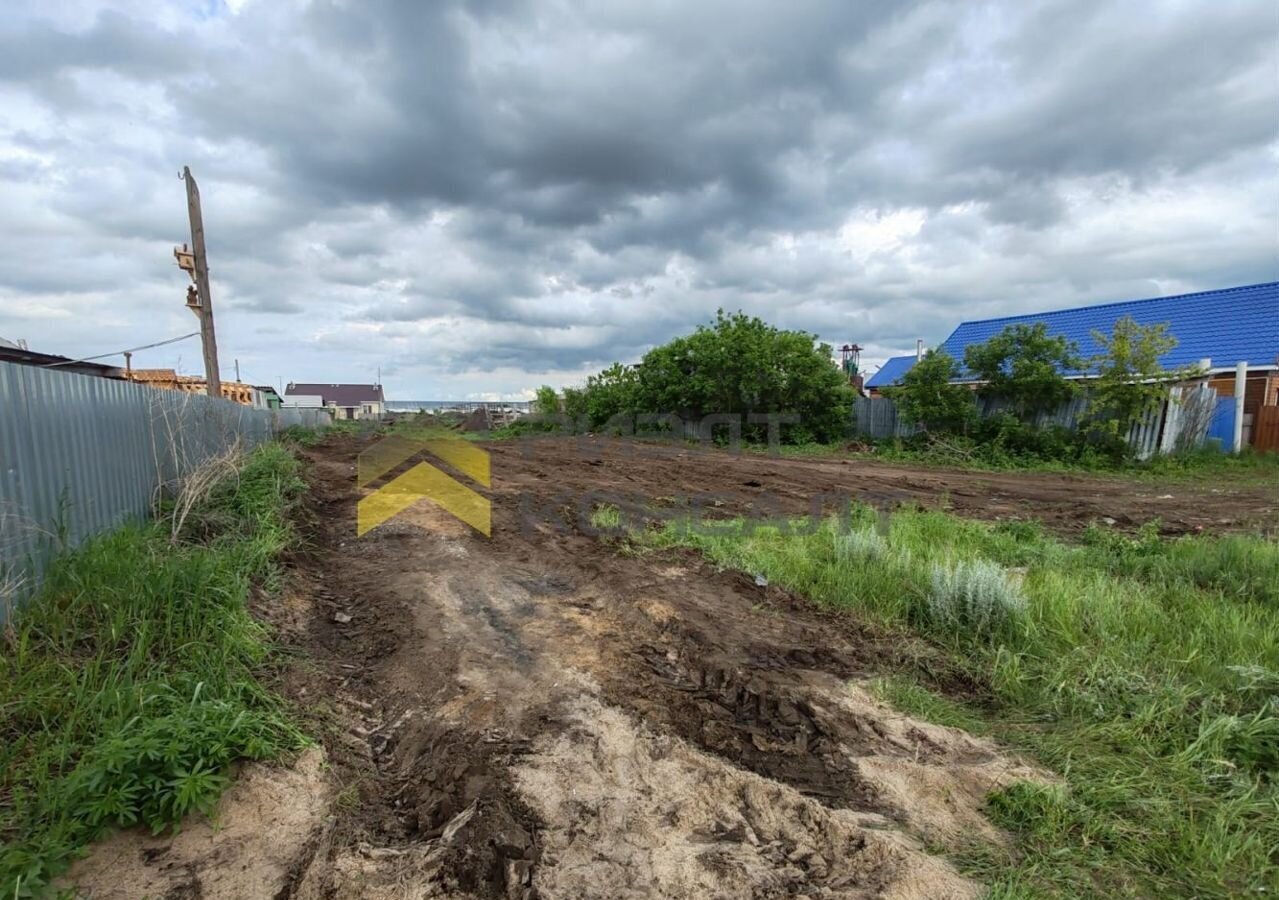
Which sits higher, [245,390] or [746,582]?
[245,390]

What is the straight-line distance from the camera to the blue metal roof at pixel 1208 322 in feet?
50.5

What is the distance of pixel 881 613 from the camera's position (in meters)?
4.11

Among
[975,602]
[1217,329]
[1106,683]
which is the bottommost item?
[1106,683]

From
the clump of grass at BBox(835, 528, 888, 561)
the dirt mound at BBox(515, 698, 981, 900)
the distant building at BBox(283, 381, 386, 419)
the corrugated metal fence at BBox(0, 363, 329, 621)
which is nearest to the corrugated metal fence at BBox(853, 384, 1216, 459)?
the clump of grass at BBox(835, 528, 888, 561)

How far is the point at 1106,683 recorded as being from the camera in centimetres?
297

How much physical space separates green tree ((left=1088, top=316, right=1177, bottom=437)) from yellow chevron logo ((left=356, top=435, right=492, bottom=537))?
496 inches

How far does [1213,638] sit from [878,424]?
15.0 metres

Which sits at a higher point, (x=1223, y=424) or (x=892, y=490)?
(x=1223, y=424)

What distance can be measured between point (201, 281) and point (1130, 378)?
58.5ft

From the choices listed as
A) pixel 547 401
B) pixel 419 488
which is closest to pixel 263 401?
pixel 547 401

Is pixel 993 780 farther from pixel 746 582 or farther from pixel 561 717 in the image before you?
pixel 746 582

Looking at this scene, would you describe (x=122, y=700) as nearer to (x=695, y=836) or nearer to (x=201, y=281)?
(x=695, y=836)

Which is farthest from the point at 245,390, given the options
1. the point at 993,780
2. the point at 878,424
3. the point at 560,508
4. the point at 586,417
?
the point at 993,780

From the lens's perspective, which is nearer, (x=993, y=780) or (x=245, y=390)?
(x=993, y=780)
